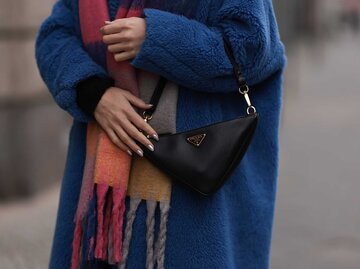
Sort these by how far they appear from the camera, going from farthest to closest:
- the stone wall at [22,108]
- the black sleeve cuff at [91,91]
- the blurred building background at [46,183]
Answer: the stone wall at [22,108]
the blurred building background at [46,183]
the black sleeve cuff at [91,91]

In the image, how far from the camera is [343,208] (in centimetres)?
548

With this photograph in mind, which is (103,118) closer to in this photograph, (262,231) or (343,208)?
(262,231)

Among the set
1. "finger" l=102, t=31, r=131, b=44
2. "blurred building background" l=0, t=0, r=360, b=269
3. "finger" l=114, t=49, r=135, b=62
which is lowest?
"blurred building background" l=0, t=0, r=360, b=269

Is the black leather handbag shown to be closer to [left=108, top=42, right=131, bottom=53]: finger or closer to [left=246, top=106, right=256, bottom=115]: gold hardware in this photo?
[left=246, top=106, right=256, bottom=115]: gold hardware

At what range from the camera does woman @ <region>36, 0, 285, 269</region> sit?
1.79 meters

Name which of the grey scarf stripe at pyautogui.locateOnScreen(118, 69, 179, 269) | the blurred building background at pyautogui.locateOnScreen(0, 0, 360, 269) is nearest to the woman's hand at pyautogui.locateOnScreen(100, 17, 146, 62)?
the grey scarf stripe at pyautogui.locateOnScreen(118, 69, 179, 269)

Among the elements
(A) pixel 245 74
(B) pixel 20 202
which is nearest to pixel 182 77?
(A) pixel 245 74

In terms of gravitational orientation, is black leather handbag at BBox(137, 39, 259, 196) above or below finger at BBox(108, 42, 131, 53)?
below

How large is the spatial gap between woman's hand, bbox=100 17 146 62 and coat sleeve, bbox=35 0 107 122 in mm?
126

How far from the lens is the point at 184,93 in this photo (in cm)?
187

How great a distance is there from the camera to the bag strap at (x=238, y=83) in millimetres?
1804

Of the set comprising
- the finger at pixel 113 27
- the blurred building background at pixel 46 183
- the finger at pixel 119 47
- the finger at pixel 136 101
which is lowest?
the blurred building background at pixel 46 183

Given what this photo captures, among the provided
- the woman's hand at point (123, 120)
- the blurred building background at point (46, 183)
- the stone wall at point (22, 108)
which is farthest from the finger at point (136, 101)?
the stone wall at point (22, 108)

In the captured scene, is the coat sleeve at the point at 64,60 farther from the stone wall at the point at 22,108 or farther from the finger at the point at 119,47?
the stone wall at the point at 22,108
